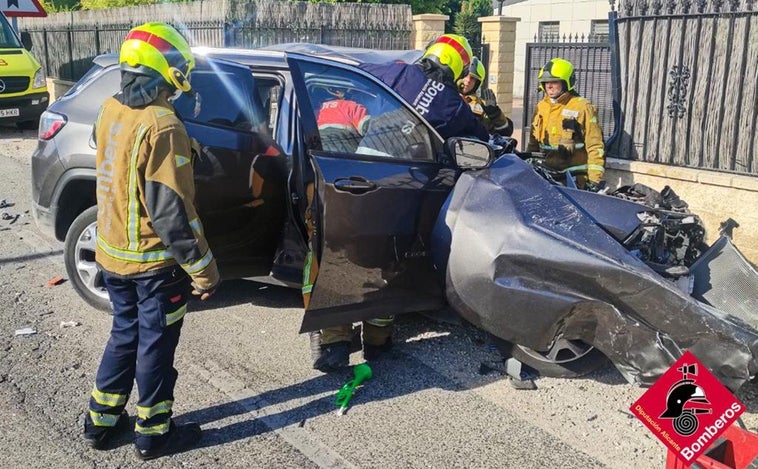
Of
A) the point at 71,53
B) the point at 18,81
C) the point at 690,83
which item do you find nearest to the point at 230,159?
the point at 690,83

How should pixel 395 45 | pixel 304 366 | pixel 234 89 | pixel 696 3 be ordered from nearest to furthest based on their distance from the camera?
pixel 304 366
pixel 234 89
pixel 696 3
pixel 395 45

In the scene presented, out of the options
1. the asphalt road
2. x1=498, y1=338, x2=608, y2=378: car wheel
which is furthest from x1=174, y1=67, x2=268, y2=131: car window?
x1=498, y1=338, x2=608, y2=378: car wheel

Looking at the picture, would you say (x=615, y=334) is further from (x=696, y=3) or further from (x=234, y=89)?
(x=696, y=3)

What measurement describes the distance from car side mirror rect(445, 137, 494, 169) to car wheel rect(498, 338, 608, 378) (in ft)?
3.56

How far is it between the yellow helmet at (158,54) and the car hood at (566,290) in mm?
1697

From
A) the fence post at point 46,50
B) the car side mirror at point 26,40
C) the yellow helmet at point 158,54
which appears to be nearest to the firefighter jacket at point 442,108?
the yellow helmet at point 158,54

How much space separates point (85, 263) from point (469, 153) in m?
2.86

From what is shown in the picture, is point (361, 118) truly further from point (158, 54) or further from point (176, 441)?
point (176, 441)

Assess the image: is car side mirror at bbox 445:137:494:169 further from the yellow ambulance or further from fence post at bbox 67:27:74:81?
fence post at bbox 67:27:74:81

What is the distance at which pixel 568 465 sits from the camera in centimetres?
361

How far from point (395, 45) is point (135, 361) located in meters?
10.8

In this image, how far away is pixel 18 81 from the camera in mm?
13641

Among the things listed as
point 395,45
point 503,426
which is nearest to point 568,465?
point 503,426

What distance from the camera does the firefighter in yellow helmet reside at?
6543mm
